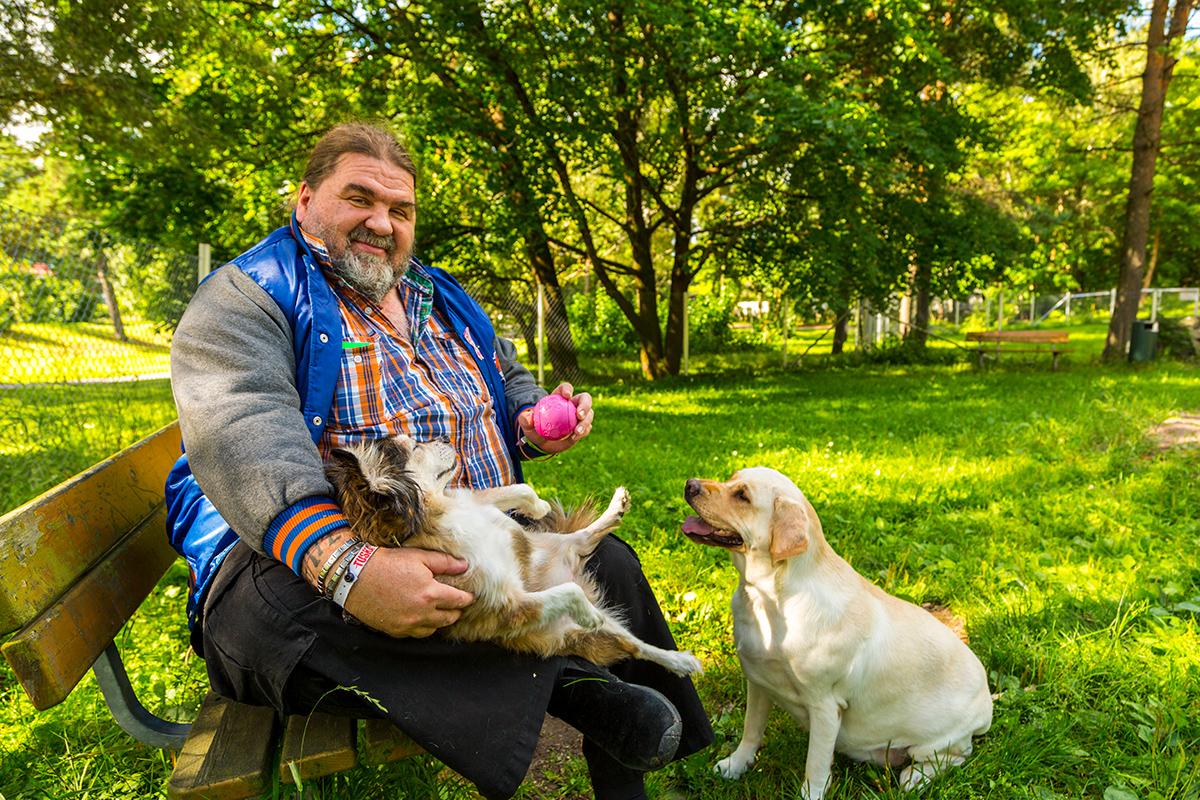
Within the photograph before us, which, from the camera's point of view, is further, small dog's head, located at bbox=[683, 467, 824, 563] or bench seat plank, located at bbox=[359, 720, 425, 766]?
small dog's head, located at bbox=[683, 467, 824, 563]

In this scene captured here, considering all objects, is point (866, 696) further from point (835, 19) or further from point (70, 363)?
point (835, 19)

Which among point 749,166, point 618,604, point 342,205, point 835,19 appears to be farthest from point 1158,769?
point 835,19

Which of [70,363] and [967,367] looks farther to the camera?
[967,367]

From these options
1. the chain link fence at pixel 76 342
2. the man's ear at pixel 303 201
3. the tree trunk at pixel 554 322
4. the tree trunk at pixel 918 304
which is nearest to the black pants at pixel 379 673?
the man's ear at pixel 303 201

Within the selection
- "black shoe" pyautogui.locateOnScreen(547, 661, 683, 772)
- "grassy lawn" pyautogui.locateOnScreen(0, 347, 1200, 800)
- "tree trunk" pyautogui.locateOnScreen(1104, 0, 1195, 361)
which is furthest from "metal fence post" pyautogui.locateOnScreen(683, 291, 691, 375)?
"black shoe" pyautogui.locateOnScreen(547, 661, 683, 772)

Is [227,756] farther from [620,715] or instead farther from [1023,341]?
[1023,341]

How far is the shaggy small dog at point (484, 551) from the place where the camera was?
5.55 feet

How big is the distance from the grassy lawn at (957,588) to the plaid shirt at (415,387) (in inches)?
36.1

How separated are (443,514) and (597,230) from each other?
53.7 ft

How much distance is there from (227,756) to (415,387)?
3.38 ft

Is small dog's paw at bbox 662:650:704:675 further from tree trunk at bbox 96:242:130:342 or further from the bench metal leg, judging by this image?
tree trunk at bbox 96:242:130:342

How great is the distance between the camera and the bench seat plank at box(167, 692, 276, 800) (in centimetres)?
156

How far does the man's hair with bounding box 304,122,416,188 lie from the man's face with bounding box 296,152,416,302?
0.02 meters

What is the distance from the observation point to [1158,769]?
2268mm
